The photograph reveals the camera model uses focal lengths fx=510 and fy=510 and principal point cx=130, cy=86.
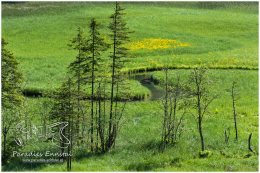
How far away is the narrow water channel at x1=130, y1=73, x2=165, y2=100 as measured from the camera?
51.7 meters

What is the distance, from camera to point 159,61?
66250mm

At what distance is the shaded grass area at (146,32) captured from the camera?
63.9 metres

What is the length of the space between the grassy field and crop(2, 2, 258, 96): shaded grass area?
5.1 inches

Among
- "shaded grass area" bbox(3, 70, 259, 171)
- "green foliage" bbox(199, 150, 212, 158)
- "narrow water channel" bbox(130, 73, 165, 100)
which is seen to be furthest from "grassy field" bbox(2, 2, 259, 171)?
"narrow water channel" bbox(130, 73, 165, 100)

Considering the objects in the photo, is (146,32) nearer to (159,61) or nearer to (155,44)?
(155,44)

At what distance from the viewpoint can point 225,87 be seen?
53500 millimetres

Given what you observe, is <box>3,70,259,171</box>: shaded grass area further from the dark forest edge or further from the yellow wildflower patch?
the yellow wildflower patch

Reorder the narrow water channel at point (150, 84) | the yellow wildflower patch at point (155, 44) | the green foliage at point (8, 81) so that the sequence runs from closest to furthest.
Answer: the green foliage at point (8, 81) → the narrow water channel at point (150, 84) → the yellow wildflower patch at point (155, 44)

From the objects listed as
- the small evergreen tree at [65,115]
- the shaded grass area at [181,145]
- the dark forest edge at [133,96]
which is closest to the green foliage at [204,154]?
the shaded grass area at [181,145]

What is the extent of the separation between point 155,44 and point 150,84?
78.2ft

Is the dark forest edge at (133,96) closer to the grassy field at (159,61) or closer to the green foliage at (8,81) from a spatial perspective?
the grassy field at (159,61)

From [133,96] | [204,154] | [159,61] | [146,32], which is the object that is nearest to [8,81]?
[204,154]

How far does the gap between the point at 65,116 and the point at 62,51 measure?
1745 inches

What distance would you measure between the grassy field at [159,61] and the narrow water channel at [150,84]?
0.83 metres
